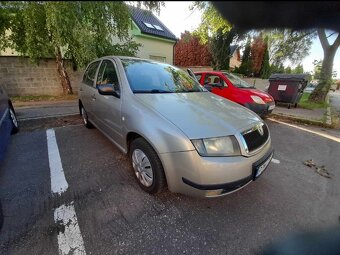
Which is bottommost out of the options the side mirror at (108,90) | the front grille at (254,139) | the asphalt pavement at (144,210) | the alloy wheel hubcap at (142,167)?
the asphalt pavement at (144,210)

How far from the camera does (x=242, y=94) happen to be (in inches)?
229

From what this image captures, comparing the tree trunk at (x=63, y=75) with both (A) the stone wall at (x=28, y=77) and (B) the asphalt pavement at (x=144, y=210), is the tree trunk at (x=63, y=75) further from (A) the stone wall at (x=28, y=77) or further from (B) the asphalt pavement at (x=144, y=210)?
(B) the asphalt pavement at (x=144, y=210)

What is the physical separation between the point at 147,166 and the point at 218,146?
2.92 ft

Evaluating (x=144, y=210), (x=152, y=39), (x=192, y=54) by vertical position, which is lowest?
(x=144, y=210)

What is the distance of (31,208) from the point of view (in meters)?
2.28

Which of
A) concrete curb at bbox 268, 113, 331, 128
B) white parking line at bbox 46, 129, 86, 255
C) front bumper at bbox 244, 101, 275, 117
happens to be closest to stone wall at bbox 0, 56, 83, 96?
white parking line at bbox 46, 129, 86, 255

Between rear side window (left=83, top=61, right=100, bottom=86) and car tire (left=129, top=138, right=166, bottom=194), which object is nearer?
car tire (left=129, top=138, right=166, bottom=194)

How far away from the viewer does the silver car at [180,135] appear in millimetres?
1967

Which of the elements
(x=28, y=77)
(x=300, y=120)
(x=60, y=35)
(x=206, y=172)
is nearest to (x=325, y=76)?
(x=300, y=120)

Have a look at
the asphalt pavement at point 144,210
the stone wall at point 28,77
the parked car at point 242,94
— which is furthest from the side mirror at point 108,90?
the stone wall at point 28,77

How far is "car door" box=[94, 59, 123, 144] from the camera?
9.51ft

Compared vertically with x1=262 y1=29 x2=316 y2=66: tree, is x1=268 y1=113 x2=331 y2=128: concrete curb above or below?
below

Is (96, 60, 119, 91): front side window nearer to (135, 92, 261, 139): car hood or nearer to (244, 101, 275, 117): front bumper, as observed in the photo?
(135, 92, 261, 139): car hood

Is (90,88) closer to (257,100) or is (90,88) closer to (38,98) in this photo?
(257,100)
